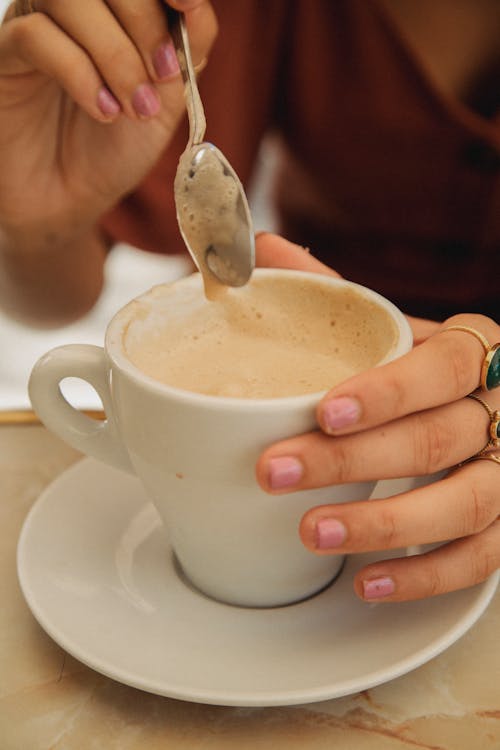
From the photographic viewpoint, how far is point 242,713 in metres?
0.45

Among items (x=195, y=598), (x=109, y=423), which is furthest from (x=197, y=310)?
(x=195, y=598)

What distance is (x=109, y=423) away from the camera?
22.2 inches

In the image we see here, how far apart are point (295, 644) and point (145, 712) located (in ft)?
0.32

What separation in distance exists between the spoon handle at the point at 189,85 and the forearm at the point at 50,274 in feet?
1.46

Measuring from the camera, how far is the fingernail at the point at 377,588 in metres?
0.48

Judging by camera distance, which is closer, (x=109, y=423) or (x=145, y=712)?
(x=145, y=712)

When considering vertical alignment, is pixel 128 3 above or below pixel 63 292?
above

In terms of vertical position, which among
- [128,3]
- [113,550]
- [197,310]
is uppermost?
[128,3]

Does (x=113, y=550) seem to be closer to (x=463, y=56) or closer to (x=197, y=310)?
(x=197, y=310)

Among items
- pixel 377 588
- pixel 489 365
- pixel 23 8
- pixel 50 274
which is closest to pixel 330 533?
pixel 377 588

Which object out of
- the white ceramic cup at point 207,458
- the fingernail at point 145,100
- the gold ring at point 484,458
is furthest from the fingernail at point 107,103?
the gold ring at point 484,458

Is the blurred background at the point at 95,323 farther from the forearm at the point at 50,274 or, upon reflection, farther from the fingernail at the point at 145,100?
the fingernail at the point at 145,100

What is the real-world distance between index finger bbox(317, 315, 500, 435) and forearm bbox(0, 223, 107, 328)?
69 centimetres

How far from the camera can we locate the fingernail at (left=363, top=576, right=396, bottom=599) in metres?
0.48
